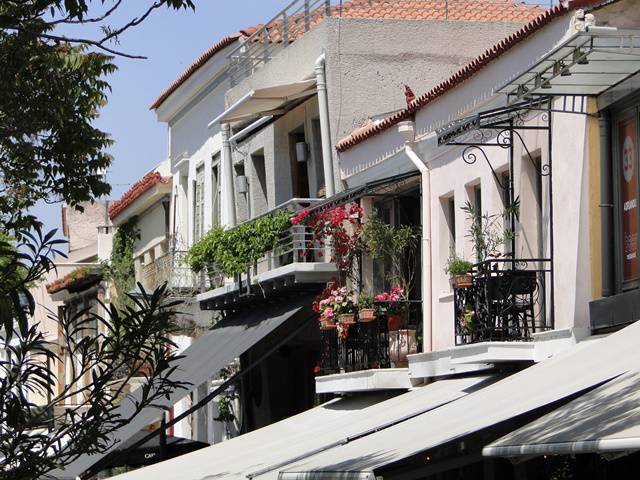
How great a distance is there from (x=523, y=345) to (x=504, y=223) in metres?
2.13

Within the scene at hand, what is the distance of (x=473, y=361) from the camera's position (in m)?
15.5

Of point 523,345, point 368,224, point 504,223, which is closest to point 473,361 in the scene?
point 523,345

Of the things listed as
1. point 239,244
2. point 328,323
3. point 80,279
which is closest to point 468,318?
point 328,323

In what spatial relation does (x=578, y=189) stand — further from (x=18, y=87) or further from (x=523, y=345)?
(x=18, y=87)

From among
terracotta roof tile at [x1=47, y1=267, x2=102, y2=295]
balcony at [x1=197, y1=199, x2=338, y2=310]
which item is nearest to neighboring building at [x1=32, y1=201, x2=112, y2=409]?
terracotta roof tile at [x1=47, y1=267, x2=102, y2=295]

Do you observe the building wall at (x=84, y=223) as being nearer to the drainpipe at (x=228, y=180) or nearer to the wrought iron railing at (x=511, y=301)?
the drainpipe at (x=228, y=180)

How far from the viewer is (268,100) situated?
2480 cm

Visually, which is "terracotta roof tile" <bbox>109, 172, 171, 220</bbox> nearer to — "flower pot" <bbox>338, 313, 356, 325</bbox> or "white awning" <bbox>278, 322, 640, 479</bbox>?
"flower pot" <bbox>338, 313, 356, 325</bbox>

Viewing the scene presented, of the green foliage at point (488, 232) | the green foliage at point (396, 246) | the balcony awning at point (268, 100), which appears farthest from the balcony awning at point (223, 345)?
the green foliage at point (488, 232)

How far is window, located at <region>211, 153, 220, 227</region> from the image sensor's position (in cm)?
2986

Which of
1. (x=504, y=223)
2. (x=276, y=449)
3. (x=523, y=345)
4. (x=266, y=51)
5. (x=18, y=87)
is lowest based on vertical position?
(x=276, y=449)

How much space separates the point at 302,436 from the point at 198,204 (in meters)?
14.1

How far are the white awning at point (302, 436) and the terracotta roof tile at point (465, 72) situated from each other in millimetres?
3503

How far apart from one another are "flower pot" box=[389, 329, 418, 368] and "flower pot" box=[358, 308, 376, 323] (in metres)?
0.36
